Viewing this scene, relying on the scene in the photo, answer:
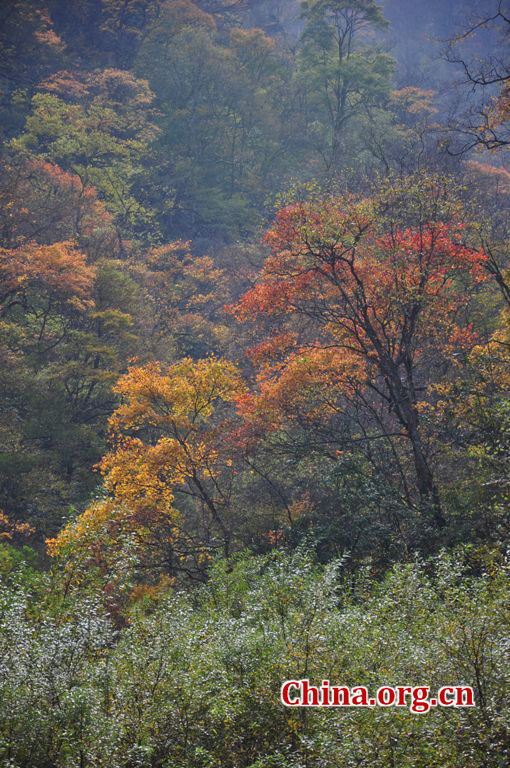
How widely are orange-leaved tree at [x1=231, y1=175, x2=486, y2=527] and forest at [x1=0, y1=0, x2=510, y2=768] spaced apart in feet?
0.28

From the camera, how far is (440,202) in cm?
1503

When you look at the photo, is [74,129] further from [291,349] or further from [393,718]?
[393,718]

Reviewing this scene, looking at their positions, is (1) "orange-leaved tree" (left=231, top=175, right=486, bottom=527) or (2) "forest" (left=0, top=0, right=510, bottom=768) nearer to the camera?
(2) "forest" (left=0, top=0, right=510, bottom=768)

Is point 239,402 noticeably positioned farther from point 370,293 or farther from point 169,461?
point 370,293

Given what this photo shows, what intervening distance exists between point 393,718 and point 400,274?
1146 centimetres

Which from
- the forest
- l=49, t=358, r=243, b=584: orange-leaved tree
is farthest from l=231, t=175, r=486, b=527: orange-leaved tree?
l=49, t=358, r=243, b=584: orange-leaved tree

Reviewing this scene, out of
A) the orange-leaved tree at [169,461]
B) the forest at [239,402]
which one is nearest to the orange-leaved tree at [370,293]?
the forest at [239,402]

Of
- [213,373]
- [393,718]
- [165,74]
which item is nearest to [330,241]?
[213,373]

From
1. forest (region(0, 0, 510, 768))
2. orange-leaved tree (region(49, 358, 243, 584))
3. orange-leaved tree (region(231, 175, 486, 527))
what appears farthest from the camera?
orange-leaved tree (region(49, 358, 243, 584))

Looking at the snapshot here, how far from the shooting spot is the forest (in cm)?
579

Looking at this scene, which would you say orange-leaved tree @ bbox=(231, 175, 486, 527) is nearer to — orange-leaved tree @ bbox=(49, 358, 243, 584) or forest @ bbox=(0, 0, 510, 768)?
forest @ bbox=(0, 0, 510, 768)

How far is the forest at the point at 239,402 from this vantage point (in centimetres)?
579

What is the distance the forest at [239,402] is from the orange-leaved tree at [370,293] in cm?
9

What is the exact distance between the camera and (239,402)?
17.4 metres
